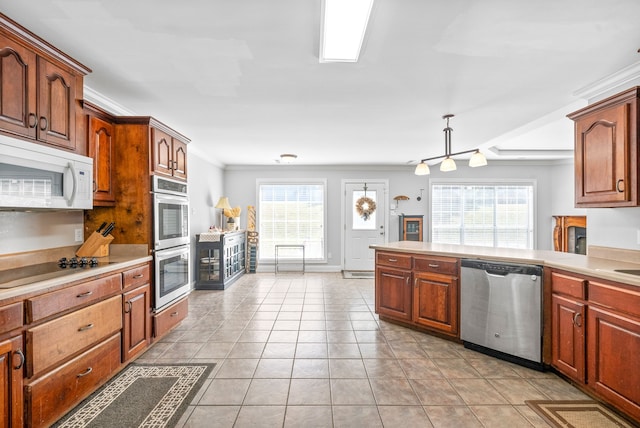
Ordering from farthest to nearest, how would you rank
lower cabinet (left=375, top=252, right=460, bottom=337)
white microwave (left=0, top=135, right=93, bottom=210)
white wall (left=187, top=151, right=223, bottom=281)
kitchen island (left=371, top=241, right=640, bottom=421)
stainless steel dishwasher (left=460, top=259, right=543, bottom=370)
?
1. white wall (left=187, top=151, right=223, bottom=281)
2. lower cabinet (left=375, top=252, right=460, bottom=337)
3. stainless steel dishwasher (left=460, top=259, right=543, bottom=370)
4. kitchen island (left=371, top=241, right=640, bottom=421)
5. white microwave (left=0, top=135, right=93, bottom=210)

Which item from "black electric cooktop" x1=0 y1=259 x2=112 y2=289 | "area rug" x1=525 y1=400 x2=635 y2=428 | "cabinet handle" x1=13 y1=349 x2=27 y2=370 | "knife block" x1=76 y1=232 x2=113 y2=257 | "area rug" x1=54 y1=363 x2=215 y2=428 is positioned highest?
"knife block" x1=76 y1=232 x2=113 y2=257

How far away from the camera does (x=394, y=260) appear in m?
3.47

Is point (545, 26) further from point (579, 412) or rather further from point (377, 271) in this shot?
point (377, 271)

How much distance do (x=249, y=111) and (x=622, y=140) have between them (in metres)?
3.25

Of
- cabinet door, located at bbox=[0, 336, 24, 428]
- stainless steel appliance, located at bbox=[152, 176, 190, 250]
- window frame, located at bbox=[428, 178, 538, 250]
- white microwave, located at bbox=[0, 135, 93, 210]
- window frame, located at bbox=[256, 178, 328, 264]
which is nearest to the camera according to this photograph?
cabinet door, located at bbox=[0, 336, 24, 428]

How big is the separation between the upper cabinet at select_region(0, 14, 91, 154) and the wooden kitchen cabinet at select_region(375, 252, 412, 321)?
309cm

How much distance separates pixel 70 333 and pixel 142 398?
66cm

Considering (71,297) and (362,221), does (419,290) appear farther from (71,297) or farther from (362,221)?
(362,221)

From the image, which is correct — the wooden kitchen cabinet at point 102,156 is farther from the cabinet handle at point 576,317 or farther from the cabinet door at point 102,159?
the cabinet handle at point 576,317

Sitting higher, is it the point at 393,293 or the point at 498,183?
the point at 498,183

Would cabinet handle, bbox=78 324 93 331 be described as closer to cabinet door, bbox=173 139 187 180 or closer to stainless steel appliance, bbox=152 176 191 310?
stainless steel appliance, bbox=152 176 191 310

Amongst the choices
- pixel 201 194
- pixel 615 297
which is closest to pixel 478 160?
pixel 615 297

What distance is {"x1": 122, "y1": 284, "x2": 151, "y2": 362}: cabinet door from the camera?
8.14ft

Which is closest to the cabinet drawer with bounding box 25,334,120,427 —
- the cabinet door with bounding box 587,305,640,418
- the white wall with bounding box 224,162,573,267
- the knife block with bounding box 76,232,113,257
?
the knife block with bounding box 76,232,113,257
